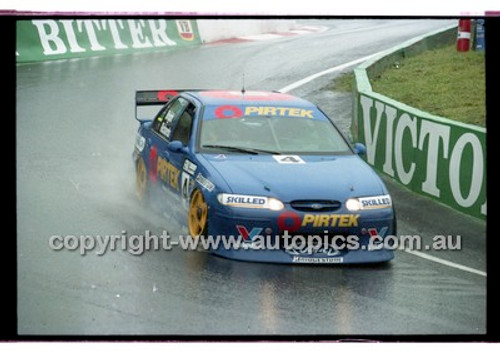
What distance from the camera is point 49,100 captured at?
17156 millimetres

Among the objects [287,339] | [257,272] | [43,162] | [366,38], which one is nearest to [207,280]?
[257,272]

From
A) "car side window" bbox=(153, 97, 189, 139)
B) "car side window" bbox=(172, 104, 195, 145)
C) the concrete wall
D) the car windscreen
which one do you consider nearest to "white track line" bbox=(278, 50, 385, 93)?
the concrete wall

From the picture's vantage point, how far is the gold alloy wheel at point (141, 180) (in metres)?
12.2

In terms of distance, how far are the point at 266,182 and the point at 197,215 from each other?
714mm

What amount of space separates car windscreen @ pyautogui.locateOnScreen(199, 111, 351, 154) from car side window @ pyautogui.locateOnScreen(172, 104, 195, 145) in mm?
221

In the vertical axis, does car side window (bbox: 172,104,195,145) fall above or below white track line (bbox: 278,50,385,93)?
below

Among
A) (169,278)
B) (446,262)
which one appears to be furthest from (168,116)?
(446,262)

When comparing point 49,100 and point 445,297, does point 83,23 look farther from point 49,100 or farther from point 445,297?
point 445,297

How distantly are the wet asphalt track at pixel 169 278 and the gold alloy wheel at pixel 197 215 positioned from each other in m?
0.25

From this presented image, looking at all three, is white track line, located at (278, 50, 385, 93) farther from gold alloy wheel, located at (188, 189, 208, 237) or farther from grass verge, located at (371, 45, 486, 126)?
gold alloy wheel, located at (188, 189, 208, 237)

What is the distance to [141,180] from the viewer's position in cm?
1252

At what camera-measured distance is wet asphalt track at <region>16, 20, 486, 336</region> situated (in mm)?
8812

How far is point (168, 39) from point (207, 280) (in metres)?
12.3

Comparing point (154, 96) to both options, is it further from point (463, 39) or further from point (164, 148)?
point (463, 39)
